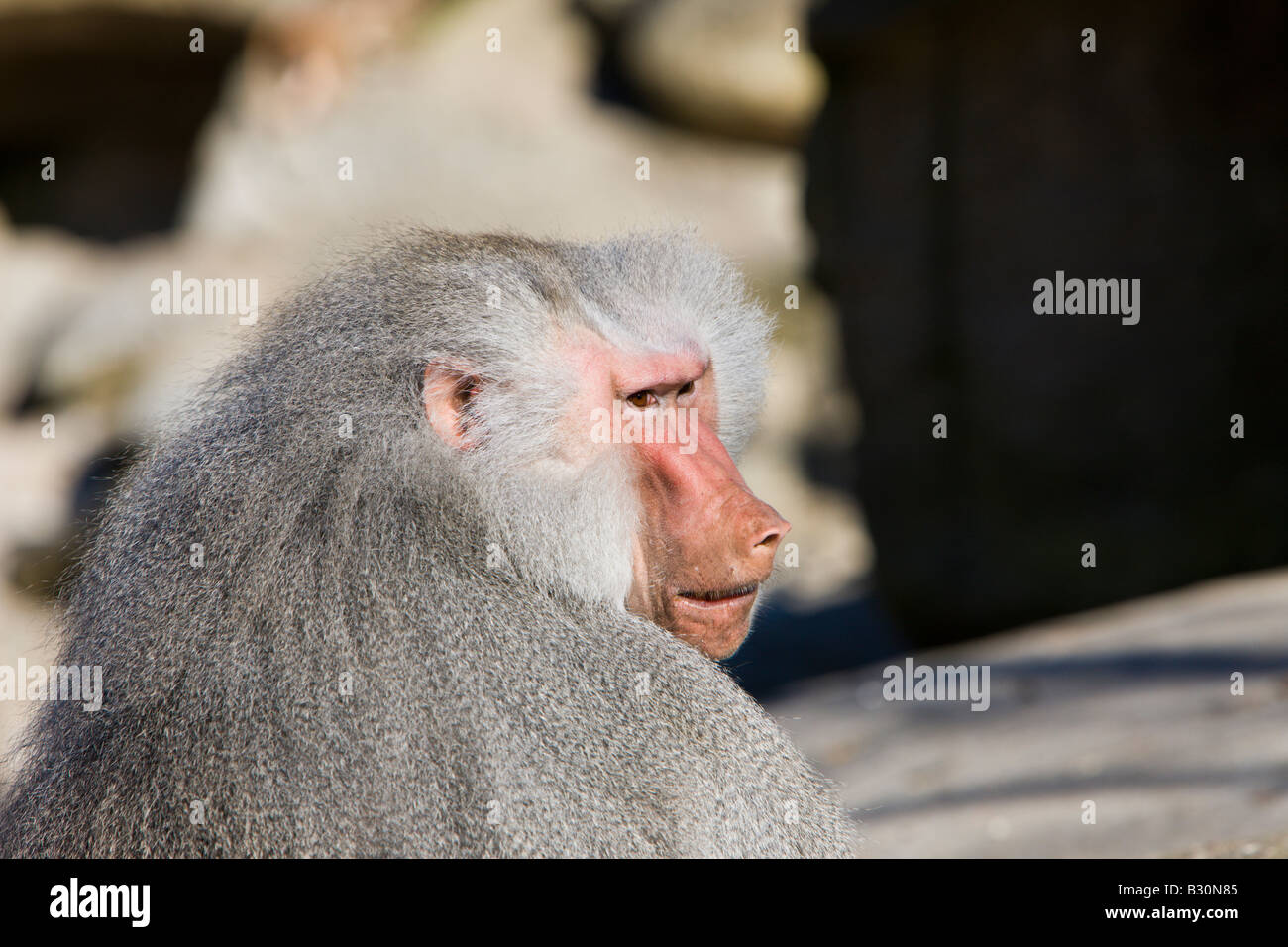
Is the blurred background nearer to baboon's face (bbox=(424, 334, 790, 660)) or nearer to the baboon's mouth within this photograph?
baboon's face (bbox=(424, 334, 790, 660))

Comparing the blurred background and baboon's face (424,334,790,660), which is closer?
baboon's face (424,334,790,660)

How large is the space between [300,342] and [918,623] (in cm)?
557

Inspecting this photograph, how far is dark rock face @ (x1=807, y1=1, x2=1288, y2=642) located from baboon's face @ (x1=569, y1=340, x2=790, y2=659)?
463cm

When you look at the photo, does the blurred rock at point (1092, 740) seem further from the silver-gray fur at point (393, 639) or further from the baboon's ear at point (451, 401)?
the baboon's ear at point (451, 401)

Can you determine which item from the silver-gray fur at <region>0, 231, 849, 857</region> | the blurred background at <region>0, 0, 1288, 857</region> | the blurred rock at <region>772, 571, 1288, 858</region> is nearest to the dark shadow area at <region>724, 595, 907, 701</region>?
the blurred background at <region>0, 0, 1288, 857</region>

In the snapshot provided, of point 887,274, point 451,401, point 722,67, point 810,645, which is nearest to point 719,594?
point 451,401

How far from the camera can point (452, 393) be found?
2529 millimetres

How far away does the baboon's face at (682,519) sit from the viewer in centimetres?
261

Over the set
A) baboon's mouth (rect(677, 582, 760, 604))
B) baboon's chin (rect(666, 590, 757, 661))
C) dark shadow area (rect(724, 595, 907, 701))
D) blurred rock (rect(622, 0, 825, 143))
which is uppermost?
blurred rock (rect(622, 0, 825, 143))

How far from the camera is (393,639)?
223 centimetres

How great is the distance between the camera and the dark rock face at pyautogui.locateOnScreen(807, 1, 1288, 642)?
6.51 metres

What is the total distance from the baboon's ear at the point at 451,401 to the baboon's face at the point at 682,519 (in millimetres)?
234

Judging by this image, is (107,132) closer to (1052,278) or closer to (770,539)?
(1052,278)

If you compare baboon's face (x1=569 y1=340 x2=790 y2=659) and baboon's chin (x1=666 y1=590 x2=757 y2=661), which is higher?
baboon's face (x1=569 y1=340 x2=790 y2=659)
